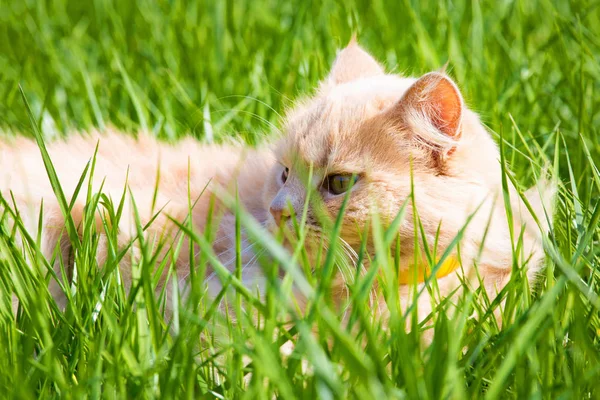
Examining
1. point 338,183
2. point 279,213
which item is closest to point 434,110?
point 338,183

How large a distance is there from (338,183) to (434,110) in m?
0.25

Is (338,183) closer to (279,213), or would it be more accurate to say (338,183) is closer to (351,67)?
(279,213)

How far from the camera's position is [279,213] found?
1503mm

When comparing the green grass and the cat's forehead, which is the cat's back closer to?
the green grass

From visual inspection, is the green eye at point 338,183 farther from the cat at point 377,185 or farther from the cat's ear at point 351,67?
the cat's ear at point 351,67

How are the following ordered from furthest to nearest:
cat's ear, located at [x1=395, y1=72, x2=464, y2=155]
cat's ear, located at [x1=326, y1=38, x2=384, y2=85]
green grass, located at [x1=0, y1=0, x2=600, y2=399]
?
1. cat's ear, located at [x1=326, y1=38, x2=384, y2=85]
2. cat's ear, located at [x1=395, y1=72, x2=464, y2=155]
3. green grass, located at [x1=0, y1=0, x2=600, y2=399]

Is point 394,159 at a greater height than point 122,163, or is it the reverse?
point 122,163

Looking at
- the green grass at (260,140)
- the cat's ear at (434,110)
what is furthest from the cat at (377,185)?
the green grass at (260,140)

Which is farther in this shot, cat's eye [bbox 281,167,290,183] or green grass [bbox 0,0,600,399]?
cat's eye [bbox 281,167,290,183]

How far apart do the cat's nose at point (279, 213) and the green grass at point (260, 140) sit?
0.36ft

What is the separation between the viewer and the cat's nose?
58.4 inches

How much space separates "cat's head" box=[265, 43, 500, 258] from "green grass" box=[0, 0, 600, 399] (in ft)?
0.53

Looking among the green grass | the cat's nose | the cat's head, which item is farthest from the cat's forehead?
the green grass

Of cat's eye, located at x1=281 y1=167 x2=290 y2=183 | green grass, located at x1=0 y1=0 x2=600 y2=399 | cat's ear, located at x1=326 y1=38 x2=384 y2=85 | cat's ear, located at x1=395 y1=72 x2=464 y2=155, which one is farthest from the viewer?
cat's ear, located at x1=326 y1=38 x2=384 y2=85
